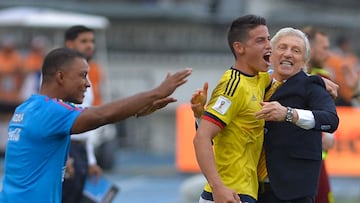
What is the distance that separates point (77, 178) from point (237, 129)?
3.10 metres

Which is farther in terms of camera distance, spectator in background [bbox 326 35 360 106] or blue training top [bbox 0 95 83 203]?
spectator in background [bbox 326 35 360 106]

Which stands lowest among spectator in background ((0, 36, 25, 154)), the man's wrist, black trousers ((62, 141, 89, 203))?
spectator in background ((0, 36, 25, 154))

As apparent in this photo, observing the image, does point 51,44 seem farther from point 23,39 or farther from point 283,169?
point 283,169

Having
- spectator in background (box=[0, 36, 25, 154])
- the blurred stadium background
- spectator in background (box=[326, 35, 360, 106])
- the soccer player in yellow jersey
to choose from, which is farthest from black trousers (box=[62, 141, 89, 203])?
the blurred stadium background

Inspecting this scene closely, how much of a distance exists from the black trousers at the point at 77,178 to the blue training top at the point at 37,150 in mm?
2658

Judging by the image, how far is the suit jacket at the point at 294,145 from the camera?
7.10 meters

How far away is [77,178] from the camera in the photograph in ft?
32.1

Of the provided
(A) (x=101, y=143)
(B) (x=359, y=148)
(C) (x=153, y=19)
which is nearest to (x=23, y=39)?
(C) (x=153, y=19)

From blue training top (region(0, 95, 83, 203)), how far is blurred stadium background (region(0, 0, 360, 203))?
14738mm

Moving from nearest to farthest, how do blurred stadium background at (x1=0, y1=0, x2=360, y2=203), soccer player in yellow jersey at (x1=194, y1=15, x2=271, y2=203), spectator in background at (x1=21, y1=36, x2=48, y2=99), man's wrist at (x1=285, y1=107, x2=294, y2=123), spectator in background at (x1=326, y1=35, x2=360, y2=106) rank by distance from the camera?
man's wrist at (x1=285, y1=107, x2=294, y2=123), soccer player in yellow jersey at (x1=194, y1=15, x2=271, y2=203), spectator in background at (x1=326, y1=35, x2=360, y2=106), spectator in background at (x1=21, y1=36, x2=48, y2=99), blurred stadium background at (x1=0, y1=0, x2=360, y2=203)

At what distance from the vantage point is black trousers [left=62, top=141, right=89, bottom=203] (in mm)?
9703

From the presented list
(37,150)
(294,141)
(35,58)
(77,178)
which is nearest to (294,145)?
(294,141)

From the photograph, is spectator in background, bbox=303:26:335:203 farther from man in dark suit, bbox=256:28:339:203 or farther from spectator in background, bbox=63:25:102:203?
spectator in background, bbox=63:25:102:203

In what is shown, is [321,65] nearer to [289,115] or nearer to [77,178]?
[77,178]
